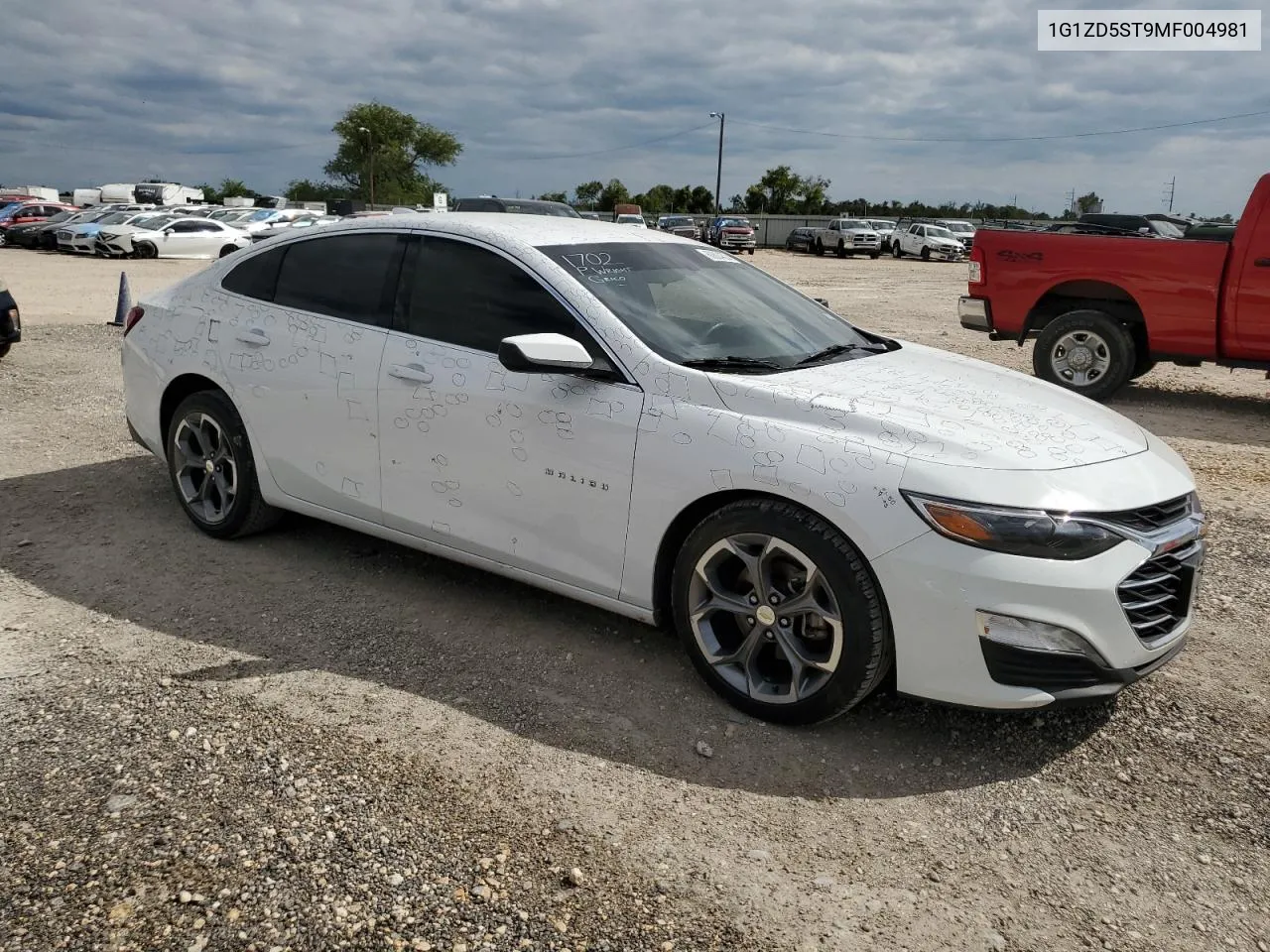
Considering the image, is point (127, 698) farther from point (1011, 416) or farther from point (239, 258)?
point (1011, 416)

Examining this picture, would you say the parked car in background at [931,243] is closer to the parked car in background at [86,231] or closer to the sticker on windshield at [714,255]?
the parked car in background at [86,231]

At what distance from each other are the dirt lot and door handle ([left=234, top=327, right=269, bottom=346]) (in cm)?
104

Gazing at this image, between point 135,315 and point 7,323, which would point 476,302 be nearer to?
point 135,315

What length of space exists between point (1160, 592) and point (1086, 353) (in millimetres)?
7027

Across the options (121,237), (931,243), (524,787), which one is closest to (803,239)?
(931,243)

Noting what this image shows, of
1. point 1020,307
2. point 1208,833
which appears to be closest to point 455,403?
point 1208,833

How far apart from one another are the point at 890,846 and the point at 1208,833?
94 cm

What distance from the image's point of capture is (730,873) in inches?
106

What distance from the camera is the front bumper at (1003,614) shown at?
9.66 ft

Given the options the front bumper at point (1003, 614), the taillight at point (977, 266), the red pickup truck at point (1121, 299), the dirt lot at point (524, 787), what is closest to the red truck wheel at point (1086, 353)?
the red pickup truck at point (1121, 299)

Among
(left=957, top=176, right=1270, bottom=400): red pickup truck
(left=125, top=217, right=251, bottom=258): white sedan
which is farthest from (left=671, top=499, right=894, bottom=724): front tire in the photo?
(left=125, top=217, right=251, bottom=258): white sedan

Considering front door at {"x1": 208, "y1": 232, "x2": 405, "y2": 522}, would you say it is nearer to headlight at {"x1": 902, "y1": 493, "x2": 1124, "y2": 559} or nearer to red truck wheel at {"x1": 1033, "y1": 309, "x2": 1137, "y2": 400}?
headlight at {"x1": 902, "y1": 493, "x2": 1124, "y2": 559}

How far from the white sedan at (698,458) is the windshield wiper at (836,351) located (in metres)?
0.02

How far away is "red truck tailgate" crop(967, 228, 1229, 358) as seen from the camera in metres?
8.77
